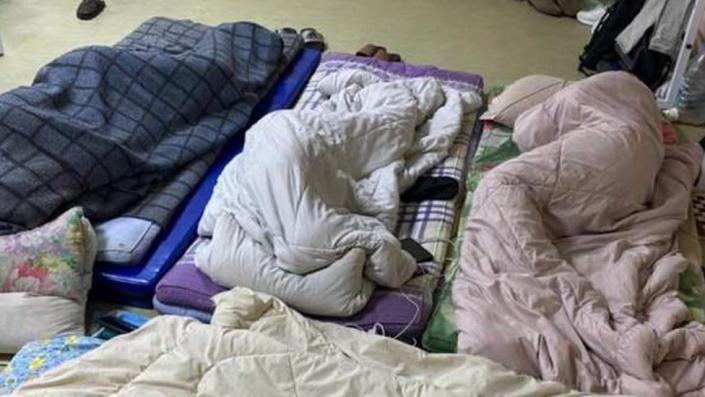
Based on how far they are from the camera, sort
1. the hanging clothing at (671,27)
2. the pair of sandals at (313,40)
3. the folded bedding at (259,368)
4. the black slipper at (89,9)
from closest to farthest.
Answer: the folded bedding at (259,368) → the hanging clothing at (671,27) → the pair of sandals at (313,40) → the black slipper at (89,9)

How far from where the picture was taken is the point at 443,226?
2.05 meters

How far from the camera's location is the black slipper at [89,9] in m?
3.65

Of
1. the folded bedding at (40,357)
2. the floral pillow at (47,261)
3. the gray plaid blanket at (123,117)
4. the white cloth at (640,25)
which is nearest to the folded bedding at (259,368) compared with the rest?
the folded bedding at (40,357)

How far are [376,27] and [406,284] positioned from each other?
2051 mm

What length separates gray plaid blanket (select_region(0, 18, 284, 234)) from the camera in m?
1.96

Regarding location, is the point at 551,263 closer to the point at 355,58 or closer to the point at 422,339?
the point at 422,339

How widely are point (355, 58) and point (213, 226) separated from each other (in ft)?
3.62

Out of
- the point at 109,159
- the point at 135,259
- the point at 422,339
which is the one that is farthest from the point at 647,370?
the point at 109,159

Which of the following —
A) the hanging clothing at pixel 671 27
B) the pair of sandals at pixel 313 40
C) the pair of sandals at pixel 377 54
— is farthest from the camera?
the pair of sandals at pixel 313 40

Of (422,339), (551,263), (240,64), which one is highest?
(240,64)

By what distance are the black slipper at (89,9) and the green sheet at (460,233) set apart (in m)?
2.19

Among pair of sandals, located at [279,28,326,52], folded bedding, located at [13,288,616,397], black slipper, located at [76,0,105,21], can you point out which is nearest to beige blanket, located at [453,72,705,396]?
folded bedding, located at [13,288,616,397]

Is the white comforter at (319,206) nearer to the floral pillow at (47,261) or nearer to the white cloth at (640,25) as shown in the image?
the floral pillow at (47,261)

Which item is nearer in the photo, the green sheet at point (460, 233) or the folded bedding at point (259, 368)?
the folded bedding at point (259, 368)
